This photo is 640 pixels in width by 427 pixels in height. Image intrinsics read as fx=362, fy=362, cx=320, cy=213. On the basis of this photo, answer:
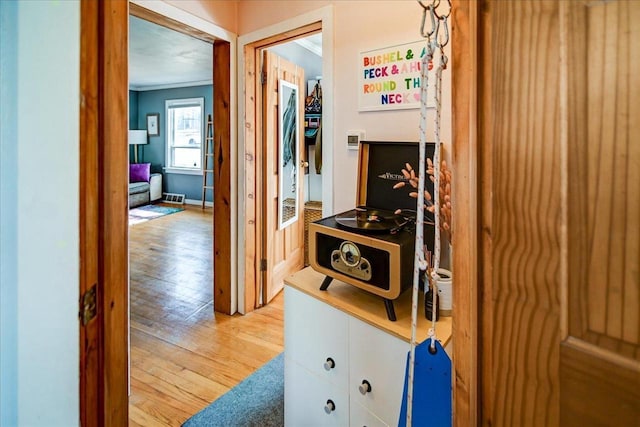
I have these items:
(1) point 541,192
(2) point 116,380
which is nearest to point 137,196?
(2) point 116,380

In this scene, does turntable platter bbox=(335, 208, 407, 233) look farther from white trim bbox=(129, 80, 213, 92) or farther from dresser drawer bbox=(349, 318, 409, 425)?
white trim bbox=(129, 80, 213, 92)

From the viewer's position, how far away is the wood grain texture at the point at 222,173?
2584 millimetres

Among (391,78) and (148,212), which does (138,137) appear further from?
(391,78)

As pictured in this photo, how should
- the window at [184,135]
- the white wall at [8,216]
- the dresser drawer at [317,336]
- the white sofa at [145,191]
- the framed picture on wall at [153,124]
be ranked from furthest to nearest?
the framed picture on wall at [153,124]
the window at [184,135]
the white sofa at [145,191]
the dresser drawer at [317,336]
the white wall at [8,216]

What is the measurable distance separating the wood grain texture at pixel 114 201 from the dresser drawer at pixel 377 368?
2.39 feet

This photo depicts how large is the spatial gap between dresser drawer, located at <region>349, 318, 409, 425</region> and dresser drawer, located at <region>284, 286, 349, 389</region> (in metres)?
0.04

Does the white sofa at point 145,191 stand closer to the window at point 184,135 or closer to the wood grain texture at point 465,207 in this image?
the window at point 184,135

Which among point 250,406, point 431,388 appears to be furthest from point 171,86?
point 431,388

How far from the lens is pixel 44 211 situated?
0.67 metres

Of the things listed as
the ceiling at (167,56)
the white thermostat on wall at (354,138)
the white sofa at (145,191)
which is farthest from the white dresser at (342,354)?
the white sofa at (145,191)

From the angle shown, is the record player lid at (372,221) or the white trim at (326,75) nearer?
the record player lid at (372,221)

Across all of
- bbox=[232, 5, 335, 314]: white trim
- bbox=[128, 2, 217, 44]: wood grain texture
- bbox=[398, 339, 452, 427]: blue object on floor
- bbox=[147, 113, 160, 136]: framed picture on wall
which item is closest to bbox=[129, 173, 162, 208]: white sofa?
bbox=[147, 113, 160, 136]: framed picture on wall

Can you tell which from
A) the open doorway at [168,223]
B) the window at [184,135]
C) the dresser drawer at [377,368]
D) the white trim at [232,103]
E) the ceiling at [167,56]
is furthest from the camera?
the window at [184,135]

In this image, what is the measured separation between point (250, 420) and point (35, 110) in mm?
1547
